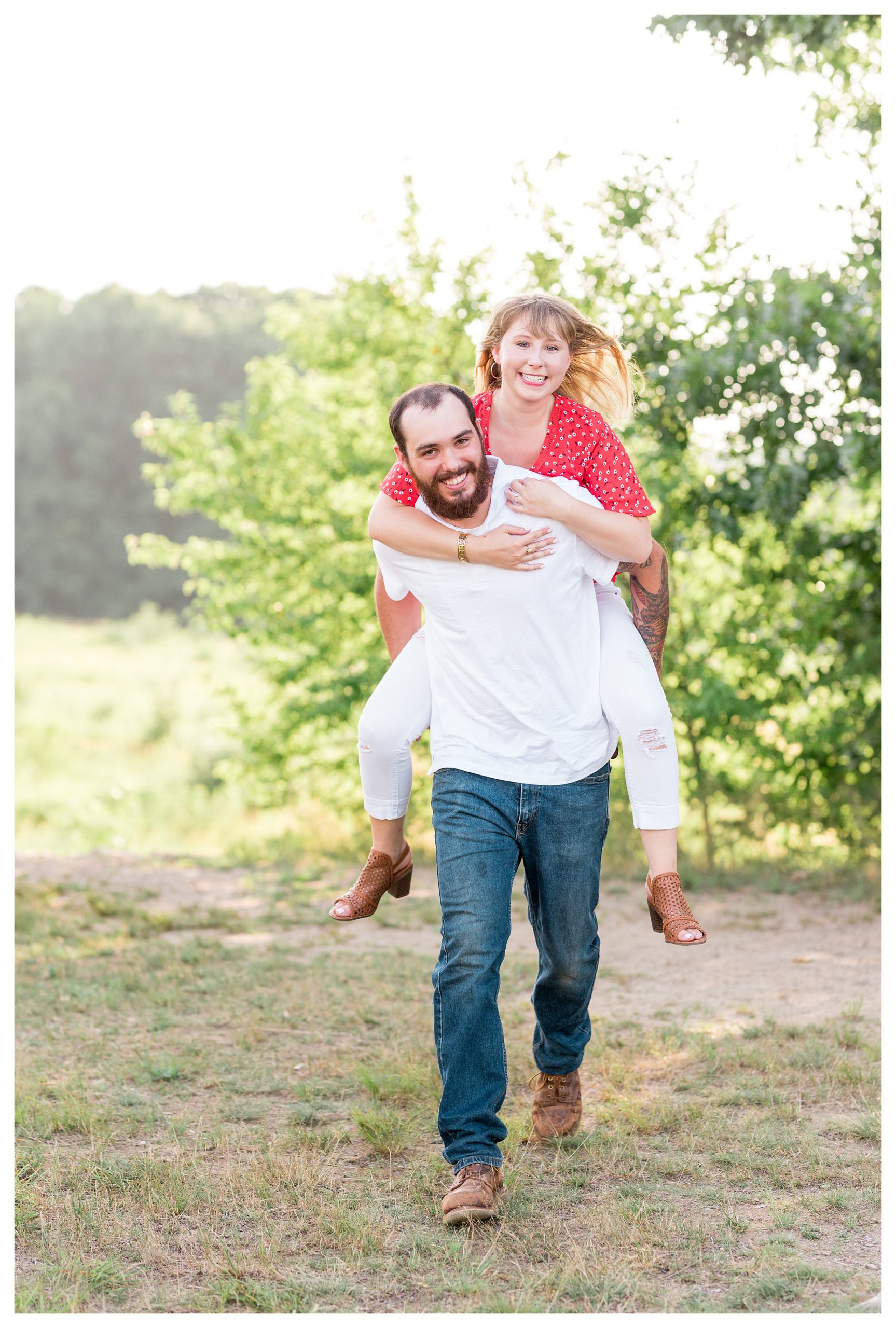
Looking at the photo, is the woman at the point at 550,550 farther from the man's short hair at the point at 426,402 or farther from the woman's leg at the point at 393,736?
the man's short hair at the point at 426,402

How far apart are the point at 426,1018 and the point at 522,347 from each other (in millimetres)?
2923

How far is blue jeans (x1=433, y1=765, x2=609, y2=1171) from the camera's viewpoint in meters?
3.09

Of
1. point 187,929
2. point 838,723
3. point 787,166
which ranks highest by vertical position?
point 787,166

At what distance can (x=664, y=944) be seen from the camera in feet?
22.6

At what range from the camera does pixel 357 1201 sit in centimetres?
329

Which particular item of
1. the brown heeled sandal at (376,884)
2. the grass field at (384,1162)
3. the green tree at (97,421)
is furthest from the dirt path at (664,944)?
the green tree at (97,421)

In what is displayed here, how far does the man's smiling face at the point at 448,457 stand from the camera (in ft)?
10.2

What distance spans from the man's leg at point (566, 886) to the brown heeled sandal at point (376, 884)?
1.22 feet

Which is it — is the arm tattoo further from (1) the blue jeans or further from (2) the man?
(1) the blue jeans

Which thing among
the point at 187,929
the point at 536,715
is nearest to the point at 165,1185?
the point at 536,715

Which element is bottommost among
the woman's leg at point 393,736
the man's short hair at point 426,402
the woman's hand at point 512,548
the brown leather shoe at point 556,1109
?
the brown leather shoe at point 556,1109

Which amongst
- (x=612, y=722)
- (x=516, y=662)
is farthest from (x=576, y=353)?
(x=612, y=722)

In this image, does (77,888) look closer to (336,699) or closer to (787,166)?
(336,699)

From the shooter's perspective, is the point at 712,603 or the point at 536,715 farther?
the point at 712,603
